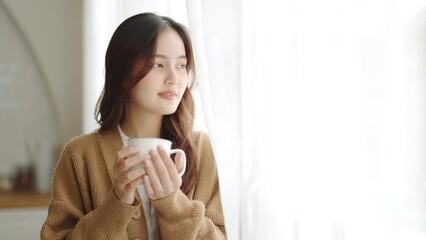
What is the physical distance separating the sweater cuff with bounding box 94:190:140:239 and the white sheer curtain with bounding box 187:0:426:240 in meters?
0.19

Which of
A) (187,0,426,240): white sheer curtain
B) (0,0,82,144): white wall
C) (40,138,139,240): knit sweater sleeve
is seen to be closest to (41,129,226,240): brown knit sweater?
A: (40,138,139,240): knit sweater sleeve

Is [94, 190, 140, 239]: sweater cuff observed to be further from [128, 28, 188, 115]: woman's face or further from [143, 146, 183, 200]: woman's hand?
[128, 28, 188, 115]: woman's face

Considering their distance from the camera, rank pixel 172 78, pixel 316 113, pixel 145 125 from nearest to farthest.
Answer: pixel 316 113, pixel 172 78, pixel 145 125

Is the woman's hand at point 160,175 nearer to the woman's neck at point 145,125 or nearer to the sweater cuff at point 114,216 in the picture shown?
the sweater cuff at point 114,216

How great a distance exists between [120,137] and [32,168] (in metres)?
1.80

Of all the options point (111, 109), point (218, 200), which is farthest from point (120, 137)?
point (218, 200)

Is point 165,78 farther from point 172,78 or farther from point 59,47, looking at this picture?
point 59,47

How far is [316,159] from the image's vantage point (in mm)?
691

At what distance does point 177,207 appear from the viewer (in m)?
0.90

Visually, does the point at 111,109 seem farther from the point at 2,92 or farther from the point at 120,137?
the point at 2,92

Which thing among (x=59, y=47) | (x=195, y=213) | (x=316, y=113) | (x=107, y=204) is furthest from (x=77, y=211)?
(x=59, y=47)

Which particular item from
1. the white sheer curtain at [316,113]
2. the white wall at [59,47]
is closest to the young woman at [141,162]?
the white sheer curtain at [316,113]

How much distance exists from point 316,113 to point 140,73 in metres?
→ 0.38

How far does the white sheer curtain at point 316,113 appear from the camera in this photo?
0.60 metres
